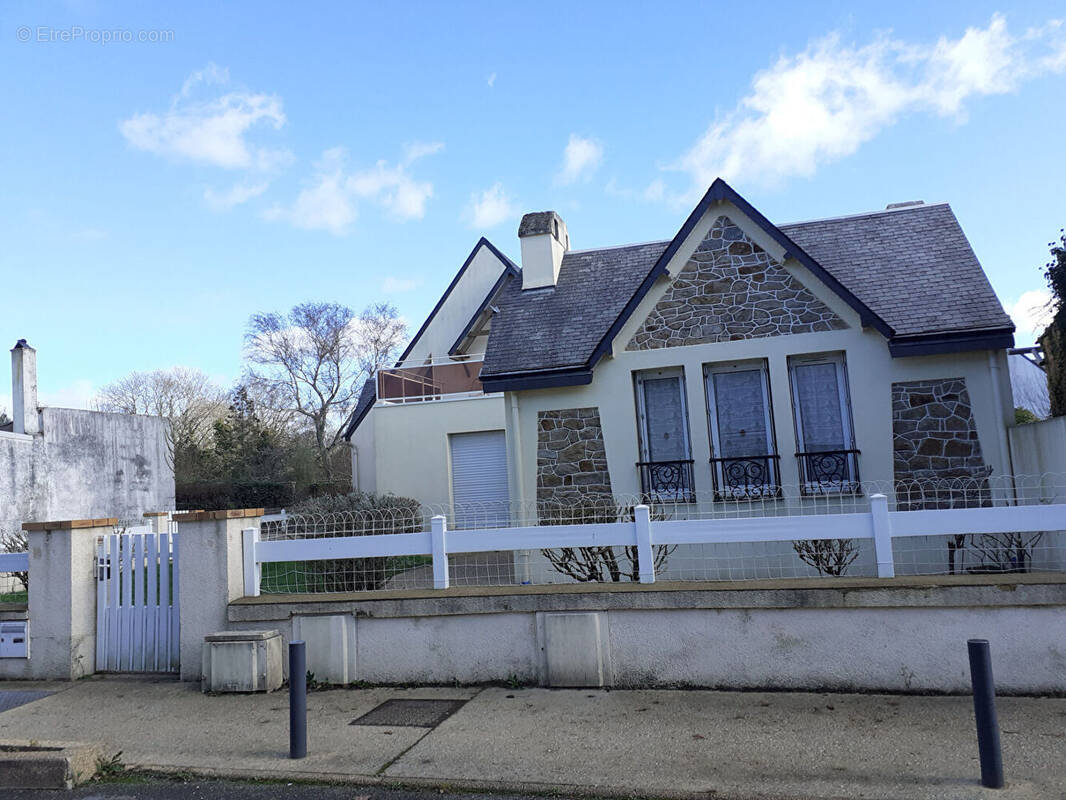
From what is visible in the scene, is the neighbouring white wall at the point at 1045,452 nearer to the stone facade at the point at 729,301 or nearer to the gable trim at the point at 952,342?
the gable trim at the point at 952,342

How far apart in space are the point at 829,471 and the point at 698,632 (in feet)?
15.2

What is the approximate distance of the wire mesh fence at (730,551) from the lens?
845cm

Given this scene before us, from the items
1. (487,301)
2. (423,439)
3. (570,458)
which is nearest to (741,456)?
(570,458)

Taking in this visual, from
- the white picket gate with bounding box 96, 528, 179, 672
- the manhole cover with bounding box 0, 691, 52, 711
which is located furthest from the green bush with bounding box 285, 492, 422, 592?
the manhole cover with bounding box 0, 691, 52, 711

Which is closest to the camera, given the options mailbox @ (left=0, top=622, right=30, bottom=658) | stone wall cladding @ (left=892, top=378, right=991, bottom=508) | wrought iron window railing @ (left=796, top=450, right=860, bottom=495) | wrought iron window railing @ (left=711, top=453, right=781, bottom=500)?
mailbox @ (left=0, top=622, right=30, bottom=658)

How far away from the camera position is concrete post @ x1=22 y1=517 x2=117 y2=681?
7914 millimetres

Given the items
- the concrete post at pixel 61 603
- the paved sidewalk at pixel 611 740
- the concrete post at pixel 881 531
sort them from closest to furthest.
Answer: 1. the paved sidewalk at pixel 611 740
2. the concrete post at pixel 881 531
3. the concrete post at pixel 61 603

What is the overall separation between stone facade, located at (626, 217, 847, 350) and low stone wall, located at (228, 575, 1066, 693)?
5.03 metres

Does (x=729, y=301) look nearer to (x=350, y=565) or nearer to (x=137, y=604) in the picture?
(x=350, y=565)

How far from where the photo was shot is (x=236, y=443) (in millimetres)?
33750

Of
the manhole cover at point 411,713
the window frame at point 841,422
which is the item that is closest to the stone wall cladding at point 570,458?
the window frame at point 841,422

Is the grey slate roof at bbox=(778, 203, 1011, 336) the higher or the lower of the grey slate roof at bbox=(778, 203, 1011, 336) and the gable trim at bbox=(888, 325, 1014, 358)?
Result: the higher

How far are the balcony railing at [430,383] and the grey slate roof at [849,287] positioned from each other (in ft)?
23.4

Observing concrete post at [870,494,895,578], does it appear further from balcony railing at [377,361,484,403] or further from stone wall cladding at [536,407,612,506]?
balcony railing at [377,361,484,403]
